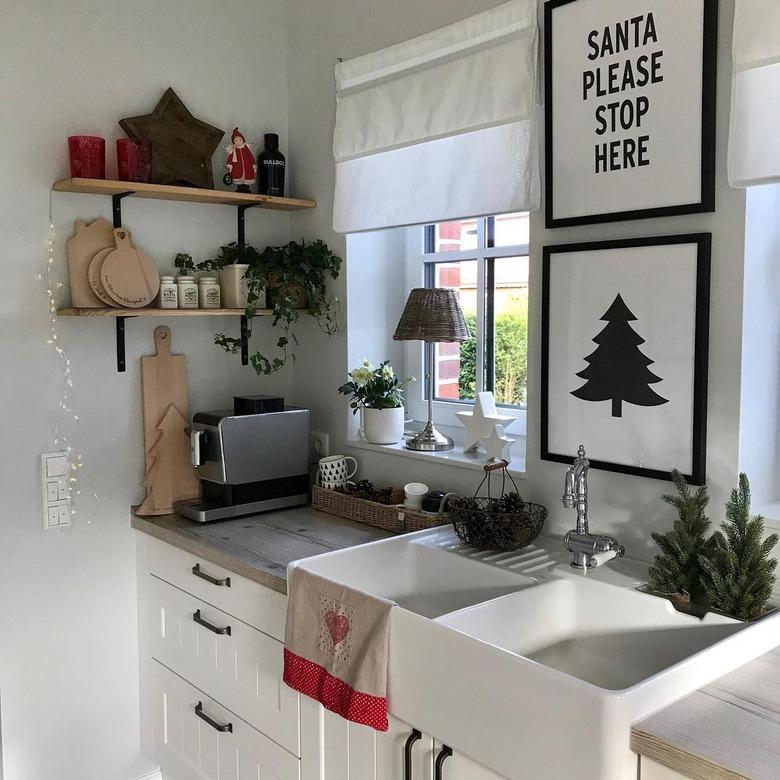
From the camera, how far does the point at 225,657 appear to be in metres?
2.11

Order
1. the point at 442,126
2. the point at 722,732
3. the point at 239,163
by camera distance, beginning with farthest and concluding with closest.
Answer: the point at 239,163
the point at 442,126
the point at 722,732

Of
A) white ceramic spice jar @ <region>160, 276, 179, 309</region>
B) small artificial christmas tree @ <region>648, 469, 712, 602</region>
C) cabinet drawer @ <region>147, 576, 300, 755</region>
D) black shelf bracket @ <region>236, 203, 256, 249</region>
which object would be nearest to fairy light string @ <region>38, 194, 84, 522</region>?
white ceramic spice jar @ <region>160, 276, 179, 309</region>

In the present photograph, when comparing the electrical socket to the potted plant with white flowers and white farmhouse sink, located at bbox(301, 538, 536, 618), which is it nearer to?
the potted plant with white flowers

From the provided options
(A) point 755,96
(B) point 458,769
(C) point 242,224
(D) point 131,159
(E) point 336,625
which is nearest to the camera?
(B) point 458,769

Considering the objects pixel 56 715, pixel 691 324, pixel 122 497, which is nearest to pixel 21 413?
pixel 122 497

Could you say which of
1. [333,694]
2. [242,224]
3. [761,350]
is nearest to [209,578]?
[333,694]

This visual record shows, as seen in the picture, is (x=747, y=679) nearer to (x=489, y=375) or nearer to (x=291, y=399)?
(x=489, y=375)

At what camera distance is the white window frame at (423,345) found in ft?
7.99

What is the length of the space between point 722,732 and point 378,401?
1.48 metres

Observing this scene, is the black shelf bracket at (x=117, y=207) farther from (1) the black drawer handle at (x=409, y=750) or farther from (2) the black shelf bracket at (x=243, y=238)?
(1) the black drawer handle at (x=409, y=750)

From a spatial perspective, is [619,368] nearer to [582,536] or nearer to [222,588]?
[582,536]

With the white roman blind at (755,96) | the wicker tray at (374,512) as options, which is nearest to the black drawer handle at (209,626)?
the wicker tray at (374,512)

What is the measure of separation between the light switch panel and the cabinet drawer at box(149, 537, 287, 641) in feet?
0.85

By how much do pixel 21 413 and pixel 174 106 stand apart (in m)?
0.99
